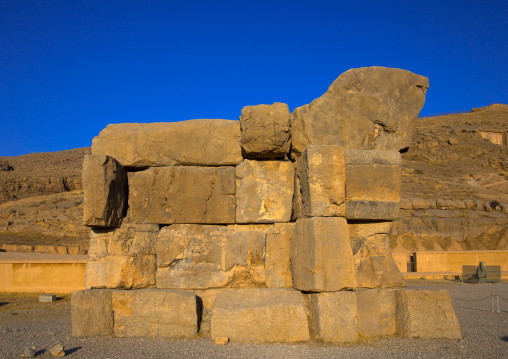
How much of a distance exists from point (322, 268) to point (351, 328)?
709mm

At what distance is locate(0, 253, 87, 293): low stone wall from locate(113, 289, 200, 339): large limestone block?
5.89 meters

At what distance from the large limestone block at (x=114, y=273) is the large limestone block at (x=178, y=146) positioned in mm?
1256

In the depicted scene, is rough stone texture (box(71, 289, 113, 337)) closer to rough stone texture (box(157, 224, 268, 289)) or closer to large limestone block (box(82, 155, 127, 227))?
rough stone texture (box(157, 224, 268, 289))

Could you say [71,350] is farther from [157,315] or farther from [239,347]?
[239,347]

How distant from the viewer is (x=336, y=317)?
15.4 ft

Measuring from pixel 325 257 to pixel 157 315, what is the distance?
199 cm

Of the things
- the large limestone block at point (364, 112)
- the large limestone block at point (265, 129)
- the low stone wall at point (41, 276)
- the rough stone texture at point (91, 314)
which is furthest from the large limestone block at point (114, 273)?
the low stone wall at point (41, 276)

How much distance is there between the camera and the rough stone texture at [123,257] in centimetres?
541

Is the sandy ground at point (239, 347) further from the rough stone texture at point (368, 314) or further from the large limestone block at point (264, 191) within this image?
the large limestone block at point (264, 191)

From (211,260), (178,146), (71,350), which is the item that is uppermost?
(178,146)

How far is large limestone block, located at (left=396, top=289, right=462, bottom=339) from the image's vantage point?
16.1 ft

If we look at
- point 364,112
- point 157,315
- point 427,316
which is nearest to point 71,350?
point 157,315

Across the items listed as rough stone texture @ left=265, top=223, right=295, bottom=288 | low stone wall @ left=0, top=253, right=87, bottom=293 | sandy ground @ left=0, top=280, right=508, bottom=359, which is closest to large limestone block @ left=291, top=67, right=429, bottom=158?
rough stone texture @ left=265, top=223, right=295, bottom=288

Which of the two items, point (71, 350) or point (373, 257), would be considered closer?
point (71, 350)
